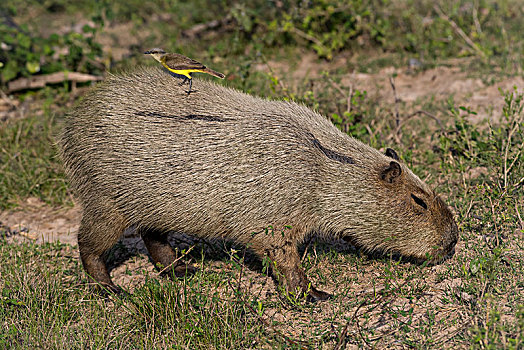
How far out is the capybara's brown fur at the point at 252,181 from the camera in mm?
3883

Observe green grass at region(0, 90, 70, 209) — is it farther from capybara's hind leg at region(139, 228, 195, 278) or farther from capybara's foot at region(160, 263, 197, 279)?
capybara's foot at region(160, 263, 197, 279)

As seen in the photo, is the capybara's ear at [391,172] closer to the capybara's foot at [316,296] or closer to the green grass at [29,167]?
the capybara's foot at [316,296]

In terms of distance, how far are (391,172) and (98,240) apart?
7.13ft

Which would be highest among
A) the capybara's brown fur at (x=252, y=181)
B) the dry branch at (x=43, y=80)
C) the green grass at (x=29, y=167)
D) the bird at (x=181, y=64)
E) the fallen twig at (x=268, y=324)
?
the bird at (x=181, y=64)

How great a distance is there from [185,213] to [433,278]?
1.78 metres

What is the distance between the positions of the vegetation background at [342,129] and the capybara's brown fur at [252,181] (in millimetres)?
291

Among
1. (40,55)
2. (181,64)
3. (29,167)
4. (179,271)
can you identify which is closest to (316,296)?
(179,271)

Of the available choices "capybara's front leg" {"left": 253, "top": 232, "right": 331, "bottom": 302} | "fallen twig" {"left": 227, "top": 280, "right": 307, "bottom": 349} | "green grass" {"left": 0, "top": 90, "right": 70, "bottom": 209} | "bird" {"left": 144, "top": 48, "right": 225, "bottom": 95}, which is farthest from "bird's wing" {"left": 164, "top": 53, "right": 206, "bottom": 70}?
"green grass" {"left": 0, "top": 90, "right": 70, "bottom": 209}

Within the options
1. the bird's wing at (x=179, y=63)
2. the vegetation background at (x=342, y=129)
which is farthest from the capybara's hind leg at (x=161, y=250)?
the bird's wing at (x=179, y=63)

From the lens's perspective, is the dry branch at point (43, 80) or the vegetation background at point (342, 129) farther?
the dry branch at point (43, 80)

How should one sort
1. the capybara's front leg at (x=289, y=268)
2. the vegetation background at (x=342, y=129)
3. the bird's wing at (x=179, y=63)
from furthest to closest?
1. the bird's wing at (x=179, y=63)
2. the capybara's front leg at (x=289, y=268)
3. the vegetation background at (x=342, y=129)

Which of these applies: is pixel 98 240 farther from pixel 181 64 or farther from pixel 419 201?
pixel 419 201

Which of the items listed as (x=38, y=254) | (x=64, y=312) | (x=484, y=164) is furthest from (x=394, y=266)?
(x=38, y=254)

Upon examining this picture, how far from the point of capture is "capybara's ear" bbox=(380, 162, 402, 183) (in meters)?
→ 3.84
